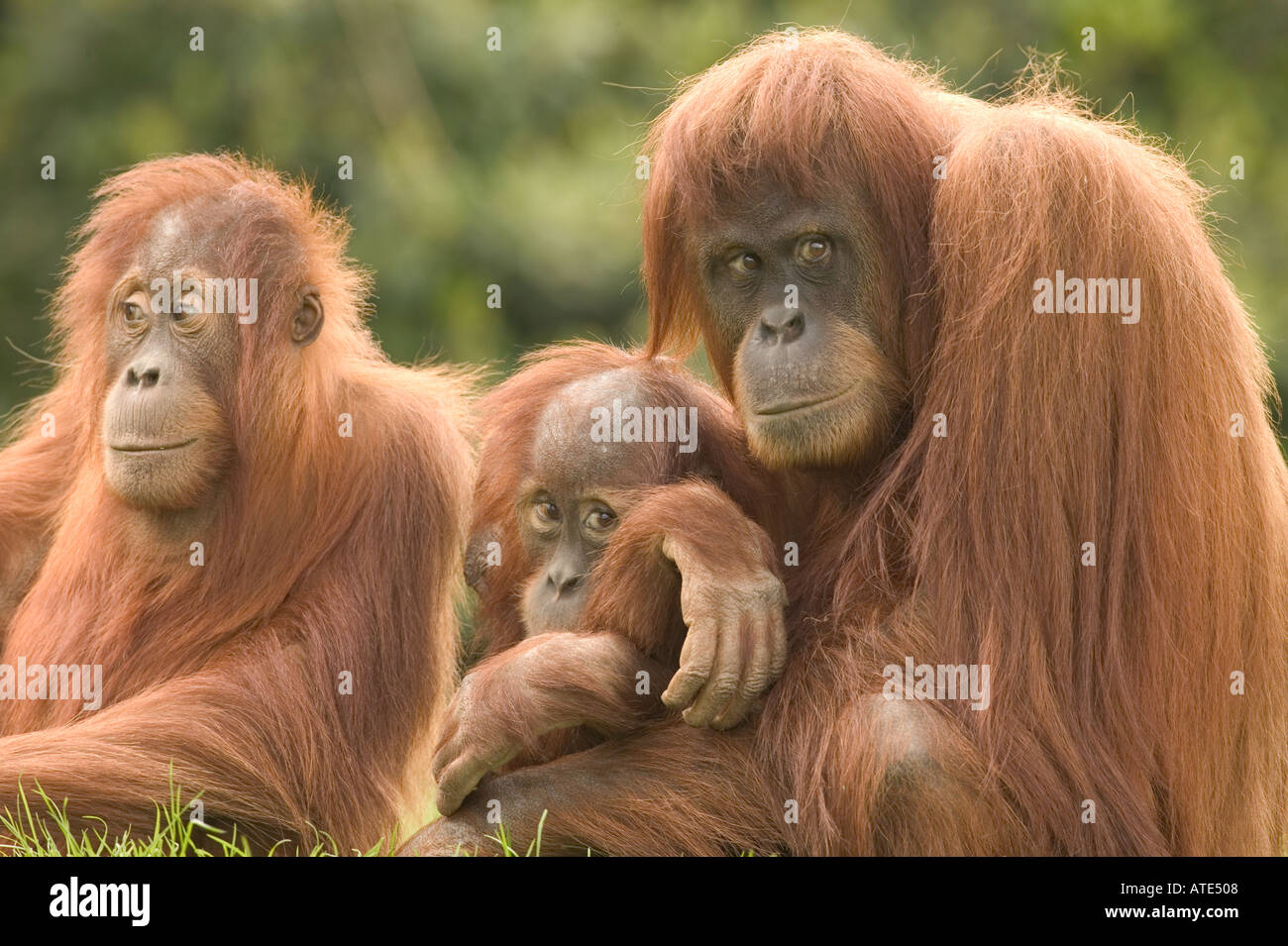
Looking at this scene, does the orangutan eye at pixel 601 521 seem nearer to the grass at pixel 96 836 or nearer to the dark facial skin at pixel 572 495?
Answer: the dark facial skin at pixel 572 495

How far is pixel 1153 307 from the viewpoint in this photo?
4.08 metres

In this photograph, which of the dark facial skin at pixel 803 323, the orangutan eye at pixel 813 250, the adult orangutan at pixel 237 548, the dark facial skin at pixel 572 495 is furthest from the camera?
the adult orangutan at pixel 237 548

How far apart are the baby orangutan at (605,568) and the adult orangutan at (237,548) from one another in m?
0.28

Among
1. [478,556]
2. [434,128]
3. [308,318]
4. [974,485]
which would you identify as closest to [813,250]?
[974,485]

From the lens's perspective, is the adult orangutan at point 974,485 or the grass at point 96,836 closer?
the adult orangutan at point 974,485

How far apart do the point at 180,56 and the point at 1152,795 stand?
27.4 ft

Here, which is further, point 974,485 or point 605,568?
point 605,568

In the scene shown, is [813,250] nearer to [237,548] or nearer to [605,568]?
[605,568]

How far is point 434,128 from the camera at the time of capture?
10711 millimetres

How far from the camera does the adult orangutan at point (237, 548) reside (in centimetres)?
466

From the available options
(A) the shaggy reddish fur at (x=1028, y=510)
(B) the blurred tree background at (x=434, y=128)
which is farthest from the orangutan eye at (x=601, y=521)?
(B) the blurred tree background at (x=434, y=128)

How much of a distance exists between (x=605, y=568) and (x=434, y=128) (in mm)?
6905

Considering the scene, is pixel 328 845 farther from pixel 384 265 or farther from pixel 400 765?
pixel 384 265

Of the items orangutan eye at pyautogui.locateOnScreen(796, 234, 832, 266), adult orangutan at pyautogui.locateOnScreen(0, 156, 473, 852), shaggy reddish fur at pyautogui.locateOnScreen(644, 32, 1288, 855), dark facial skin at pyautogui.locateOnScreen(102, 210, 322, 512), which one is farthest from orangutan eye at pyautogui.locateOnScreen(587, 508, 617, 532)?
dark facial skin at pyautogui.locateOnScreen(102, 210, 322, 512)
